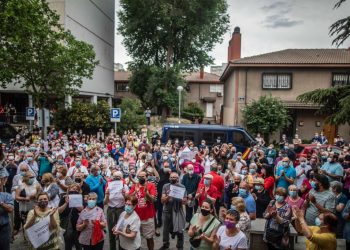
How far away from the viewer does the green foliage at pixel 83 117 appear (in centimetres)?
2405

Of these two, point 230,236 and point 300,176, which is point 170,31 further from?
point 230,236

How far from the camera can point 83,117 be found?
78.9ft

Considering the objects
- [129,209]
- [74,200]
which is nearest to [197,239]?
[129,209]

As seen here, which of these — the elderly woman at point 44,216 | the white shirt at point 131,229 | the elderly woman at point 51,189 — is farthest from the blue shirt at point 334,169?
the elderly woman at point 44,216

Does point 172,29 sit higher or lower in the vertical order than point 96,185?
higher

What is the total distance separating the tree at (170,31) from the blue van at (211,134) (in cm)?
1670

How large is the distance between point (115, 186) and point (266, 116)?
16489mm

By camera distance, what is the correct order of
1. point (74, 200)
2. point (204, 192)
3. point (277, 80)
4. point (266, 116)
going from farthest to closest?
point (277, 80) → point (266, 116) → point (204, 192) → point (74, 200)

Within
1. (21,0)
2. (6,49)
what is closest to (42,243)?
(21,0)

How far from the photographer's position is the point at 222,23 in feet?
130

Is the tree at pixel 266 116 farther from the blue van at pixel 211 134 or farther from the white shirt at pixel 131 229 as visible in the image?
the white shirt at pixel 131 229

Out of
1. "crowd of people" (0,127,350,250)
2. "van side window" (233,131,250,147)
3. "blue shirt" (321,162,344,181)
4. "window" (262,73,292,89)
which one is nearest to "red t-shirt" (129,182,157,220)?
"crowd of people" (0,127,350,250)

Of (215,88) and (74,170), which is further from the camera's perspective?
(215,88)

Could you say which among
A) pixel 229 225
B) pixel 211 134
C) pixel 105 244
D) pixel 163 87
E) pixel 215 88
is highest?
pixel 215 88
